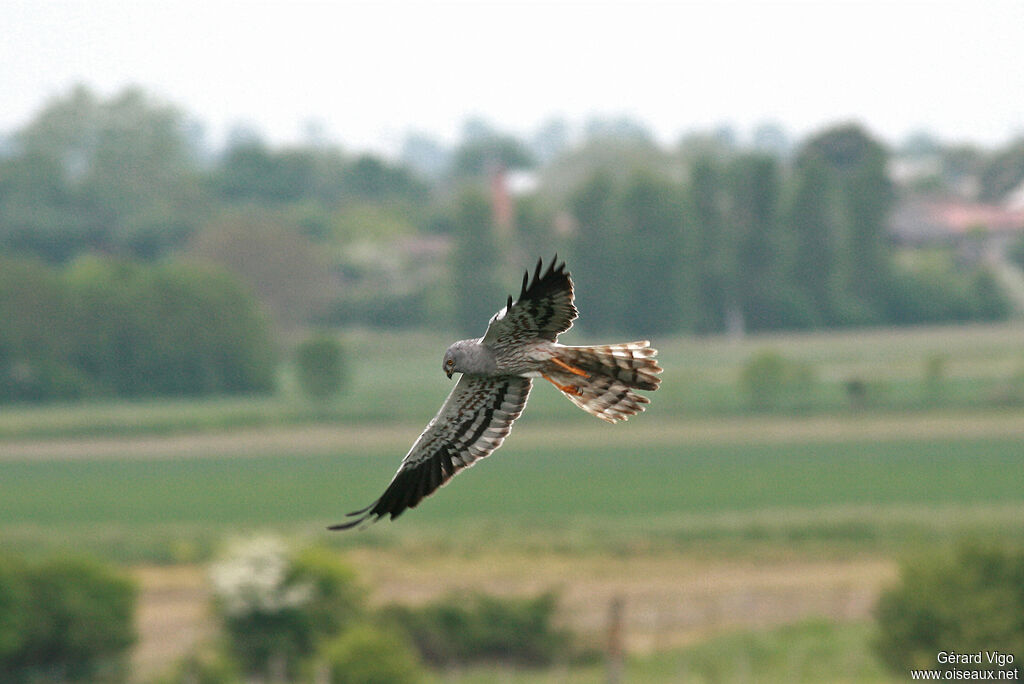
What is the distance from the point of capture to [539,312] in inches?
472

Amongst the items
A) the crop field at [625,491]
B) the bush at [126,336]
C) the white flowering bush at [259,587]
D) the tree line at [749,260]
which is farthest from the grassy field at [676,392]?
the white flowering bush at [259,587]

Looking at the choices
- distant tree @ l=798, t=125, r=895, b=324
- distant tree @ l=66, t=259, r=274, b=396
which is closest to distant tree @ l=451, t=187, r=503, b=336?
distant tree @ l=66, t=259, r=274, b=396

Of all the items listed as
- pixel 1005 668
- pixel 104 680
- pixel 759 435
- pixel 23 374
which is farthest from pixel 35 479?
pixel 1005 668

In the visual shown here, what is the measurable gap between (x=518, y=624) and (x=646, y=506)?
67.8 ft

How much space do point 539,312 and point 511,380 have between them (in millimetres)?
1273

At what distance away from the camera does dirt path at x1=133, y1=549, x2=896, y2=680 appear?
33.0 metres

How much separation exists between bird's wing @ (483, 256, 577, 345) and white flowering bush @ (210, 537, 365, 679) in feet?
55.4

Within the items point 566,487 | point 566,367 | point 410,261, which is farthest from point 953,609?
point 410,261

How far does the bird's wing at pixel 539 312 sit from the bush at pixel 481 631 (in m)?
17.9

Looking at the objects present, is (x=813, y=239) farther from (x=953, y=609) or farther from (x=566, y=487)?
(x=953, y=609)

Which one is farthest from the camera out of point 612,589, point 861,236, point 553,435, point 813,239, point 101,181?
point 101,181

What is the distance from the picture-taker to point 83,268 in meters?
81.8

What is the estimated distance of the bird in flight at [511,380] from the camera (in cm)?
1202

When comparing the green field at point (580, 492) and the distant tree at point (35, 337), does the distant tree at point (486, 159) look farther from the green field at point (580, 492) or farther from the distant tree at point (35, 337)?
the green field at point (580, 492)
